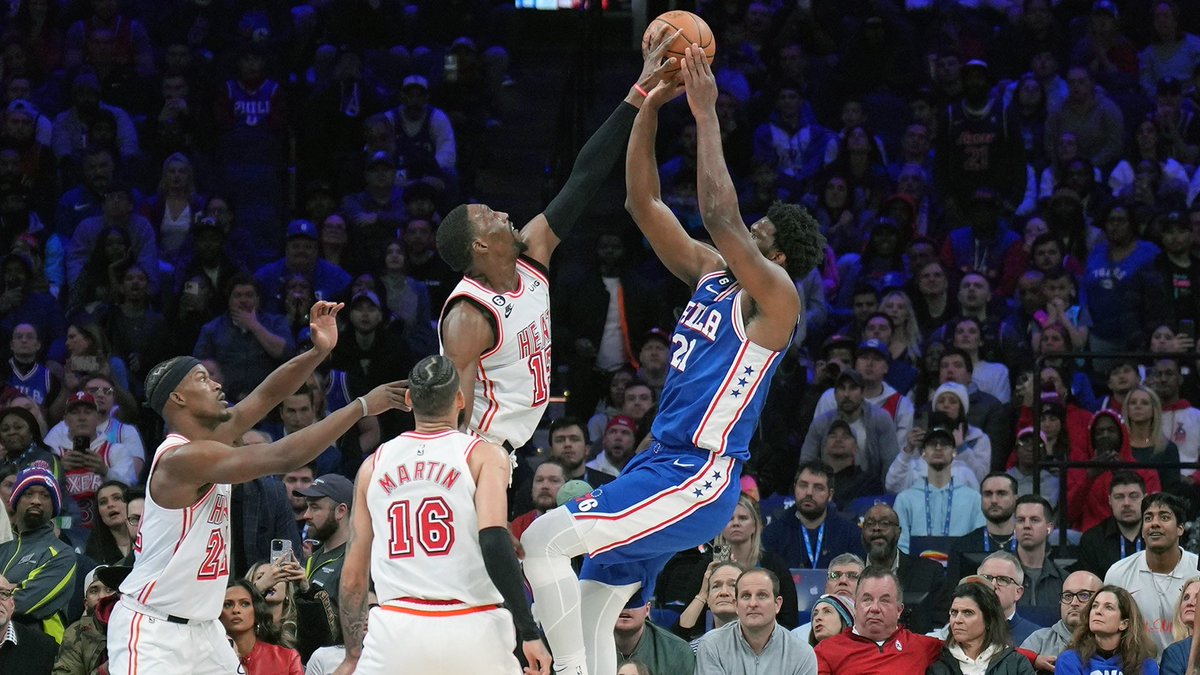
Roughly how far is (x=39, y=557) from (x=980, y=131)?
8.97 m

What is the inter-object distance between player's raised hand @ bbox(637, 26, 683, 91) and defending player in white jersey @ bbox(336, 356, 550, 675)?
1.99 meters

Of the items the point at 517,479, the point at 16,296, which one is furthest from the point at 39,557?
the point at 16,296

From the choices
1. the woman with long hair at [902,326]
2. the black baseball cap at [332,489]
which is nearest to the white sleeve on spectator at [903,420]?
the woman with long hair at [902,326]

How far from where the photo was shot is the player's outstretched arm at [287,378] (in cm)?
801

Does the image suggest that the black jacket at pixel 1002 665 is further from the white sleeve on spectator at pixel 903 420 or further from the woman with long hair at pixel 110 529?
the woman with long hair at pixel 110 529

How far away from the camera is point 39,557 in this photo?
11.1 m

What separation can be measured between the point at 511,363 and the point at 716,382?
925mm

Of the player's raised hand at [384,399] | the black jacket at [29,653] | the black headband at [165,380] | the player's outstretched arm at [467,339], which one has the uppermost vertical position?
the player's outstretched arm at [467,339]

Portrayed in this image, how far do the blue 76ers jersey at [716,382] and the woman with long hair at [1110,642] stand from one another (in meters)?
3.02

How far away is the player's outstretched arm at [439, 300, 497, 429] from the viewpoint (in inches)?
302

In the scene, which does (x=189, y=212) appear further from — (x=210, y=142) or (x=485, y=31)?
(x=485, y=31)

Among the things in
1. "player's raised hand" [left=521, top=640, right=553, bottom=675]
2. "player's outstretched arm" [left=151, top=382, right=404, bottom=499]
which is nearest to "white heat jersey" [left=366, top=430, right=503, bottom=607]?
"player's raised hand" [left=521, top=640, right=553, bottom=675]

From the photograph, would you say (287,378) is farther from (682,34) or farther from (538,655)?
(682,34)

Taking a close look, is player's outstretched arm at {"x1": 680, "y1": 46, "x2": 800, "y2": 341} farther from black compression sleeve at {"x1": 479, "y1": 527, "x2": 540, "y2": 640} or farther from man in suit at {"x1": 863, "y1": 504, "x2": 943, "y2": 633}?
man in suit at {"x1": 863, "y1": 504, "x2": 943, "y2": 633}
